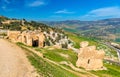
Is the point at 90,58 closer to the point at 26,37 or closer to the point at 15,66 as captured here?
the point at 26,37

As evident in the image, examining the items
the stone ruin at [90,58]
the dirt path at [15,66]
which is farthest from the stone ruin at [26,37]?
the dirt path at [15,66]

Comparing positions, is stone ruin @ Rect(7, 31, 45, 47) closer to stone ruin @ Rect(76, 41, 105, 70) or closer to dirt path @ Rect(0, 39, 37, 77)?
stone ruin @ Rect(76, 41, 105, 70)

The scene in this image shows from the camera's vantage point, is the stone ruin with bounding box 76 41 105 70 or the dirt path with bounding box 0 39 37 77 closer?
the dirt path with bounding box 0 39 37 77

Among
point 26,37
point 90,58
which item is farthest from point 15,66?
point 26,37

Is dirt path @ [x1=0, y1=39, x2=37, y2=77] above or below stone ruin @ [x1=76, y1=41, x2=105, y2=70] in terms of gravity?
above

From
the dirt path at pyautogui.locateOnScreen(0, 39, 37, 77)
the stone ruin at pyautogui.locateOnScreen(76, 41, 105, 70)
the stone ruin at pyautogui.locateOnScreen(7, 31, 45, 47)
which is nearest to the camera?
the dirt path at pyautogui.locateOnScreen(0, 39, 37, 77)

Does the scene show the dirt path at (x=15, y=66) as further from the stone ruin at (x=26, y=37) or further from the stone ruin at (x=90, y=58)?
the stone ruin at (x=26, y=37)

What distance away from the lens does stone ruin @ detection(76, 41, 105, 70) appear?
85750 mm

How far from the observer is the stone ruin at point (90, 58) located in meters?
85.8

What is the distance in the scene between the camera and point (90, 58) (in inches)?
3489

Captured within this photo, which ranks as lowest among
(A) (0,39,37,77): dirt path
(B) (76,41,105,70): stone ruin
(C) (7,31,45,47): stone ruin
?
(B) (76,41,105,70): stone ruin

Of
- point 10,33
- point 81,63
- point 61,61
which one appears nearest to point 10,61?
point 61,61

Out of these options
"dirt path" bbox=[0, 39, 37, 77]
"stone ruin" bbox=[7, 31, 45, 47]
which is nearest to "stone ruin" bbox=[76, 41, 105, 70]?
"stone ruin" bbox=[7, 31, 45, 47]

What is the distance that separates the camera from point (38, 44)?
101750 millimetres
